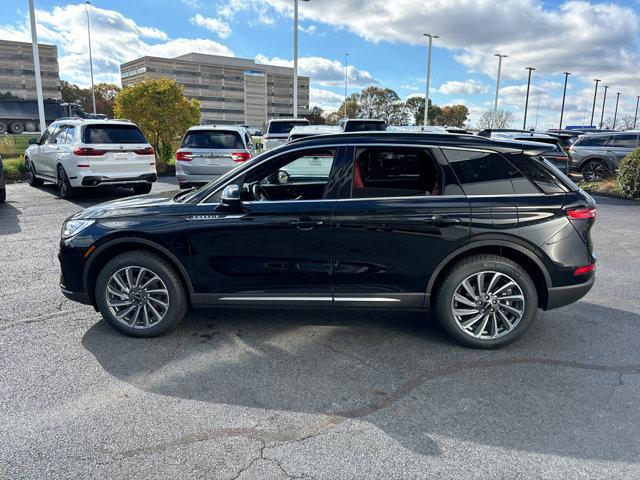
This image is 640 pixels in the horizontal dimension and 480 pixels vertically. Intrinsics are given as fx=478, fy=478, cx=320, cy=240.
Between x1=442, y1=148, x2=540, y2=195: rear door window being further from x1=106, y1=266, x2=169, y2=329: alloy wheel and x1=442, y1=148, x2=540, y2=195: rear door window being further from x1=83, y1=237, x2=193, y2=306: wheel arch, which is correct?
x1=106, y1=266, x2=169, y2=329: alloy wheel

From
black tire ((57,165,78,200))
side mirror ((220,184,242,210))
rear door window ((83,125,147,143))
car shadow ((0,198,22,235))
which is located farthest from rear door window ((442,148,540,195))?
black tire ((57,165,78,200))

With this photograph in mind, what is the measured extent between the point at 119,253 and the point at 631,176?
13102 mm

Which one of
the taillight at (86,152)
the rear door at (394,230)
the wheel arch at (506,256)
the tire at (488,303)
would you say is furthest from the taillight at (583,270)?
the taillight at (86,152)

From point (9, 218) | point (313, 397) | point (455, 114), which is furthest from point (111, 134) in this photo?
point (455, 114)

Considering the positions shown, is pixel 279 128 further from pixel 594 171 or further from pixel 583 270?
pixel 583 270

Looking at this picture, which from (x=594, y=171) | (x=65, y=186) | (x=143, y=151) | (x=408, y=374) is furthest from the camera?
(x=594, y=171)

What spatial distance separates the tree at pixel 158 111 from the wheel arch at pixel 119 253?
46.5ft

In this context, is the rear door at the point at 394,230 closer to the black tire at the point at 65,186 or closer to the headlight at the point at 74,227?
the headlight at the point at 74,227

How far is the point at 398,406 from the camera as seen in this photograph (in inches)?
124

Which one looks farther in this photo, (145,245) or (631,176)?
(631,176)

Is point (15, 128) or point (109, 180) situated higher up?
point (15, 128)

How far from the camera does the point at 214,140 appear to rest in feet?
37.4

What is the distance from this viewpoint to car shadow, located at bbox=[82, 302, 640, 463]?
9.57ft

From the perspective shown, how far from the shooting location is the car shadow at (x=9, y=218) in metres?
8.25
